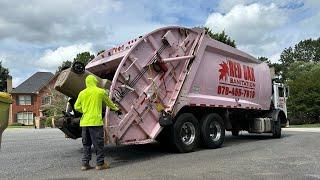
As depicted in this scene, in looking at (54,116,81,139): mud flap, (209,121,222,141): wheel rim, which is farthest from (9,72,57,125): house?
(54,116,81,139): mud flap

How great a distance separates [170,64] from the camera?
11438 millimetres

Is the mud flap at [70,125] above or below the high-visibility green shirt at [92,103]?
below

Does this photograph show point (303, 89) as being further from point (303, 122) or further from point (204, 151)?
point (204, 151)

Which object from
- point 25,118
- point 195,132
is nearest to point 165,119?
point 195,132

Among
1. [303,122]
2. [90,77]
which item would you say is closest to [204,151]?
[90,77]

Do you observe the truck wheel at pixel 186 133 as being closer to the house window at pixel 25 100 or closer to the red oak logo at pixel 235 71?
the red oak logo at pixel 235 71

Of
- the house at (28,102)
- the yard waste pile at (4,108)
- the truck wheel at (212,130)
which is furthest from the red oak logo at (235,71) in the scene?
the house at (28,102)

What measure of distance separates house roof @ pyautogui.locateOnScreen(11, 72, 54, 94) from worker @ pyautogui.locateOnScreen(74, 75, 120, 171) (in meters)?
57.3

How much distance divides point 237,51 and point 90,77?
622 centimetres

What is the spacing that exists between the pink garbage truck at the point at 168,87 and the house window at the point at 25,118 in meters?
52.5

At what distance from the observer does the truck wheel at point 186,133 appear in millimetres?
11117

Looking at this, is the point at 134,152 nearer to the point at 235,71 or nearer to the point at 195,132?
the point at 195,132

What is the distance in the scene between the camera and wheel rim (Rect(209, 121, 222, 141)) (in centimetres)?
1256

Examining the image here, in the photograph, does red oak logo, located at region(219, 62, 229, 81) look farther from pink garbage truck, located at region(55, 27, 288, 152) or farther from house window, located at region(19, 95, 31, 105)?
house window, located at region(19, 95, 31, 105)
